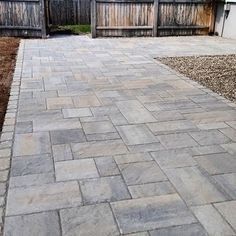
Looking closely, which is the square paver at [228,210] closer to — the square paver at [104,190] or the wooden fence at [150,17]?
the square paver at [104,190]

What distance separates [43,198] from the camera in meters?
2.46

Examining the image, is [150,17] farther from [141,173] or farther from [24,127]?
[141,173]

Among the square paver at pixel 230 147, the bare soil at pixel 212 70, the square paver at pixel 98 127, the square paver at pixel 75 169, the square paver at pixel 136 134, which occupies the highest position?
the bare soil at pixel 212 70

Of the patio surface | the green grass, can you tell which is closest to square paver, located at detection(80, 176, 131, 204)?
the patio surface

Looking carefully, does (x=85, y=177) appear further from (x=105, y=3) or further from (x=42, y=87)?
(x=105, y=3)

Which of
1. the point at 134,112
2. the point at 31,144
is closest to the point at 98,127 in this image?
the point at 134,112

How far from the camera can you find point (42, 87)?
5254mm

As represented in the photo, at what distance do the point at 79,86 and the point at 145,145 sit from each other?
2305 mm

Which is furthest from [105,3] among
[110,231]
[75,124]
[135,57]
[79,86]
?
[110,231]

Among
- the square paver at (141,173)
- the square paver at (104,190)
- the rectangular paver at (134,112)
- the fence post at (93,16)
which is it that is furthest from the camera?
the fence post at (93,16)

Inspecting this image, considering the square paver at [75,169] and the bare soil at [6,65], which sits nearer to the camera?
the square paver at [75,169]

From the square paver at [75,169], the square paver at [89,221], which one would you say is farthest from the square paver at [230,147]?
the square paver at [89,221]

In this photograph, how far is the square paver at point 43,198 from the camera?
2.34m

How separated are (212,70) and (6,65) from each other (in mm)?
3921
